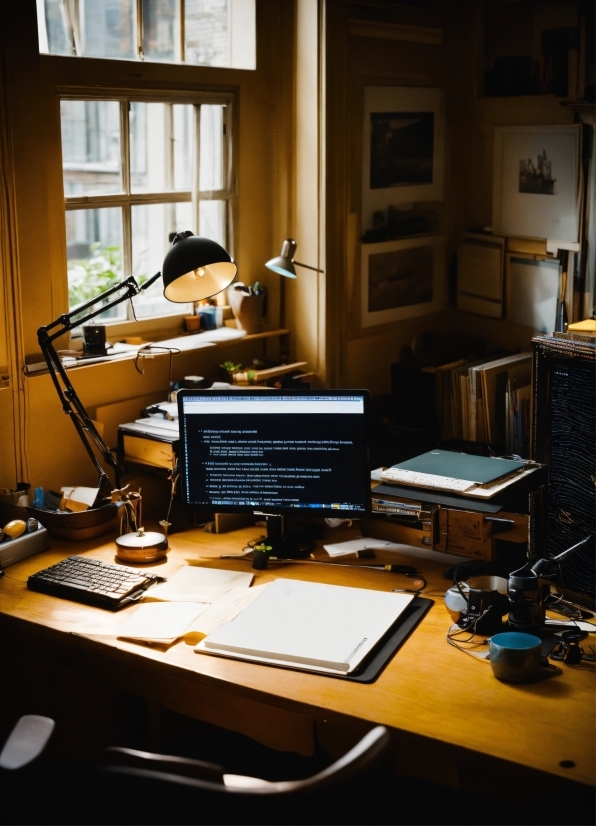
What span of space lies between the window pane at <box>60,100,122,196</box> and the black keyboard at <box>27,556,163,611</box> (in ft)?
3.78

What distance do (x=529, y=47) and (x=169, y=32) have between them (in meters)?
1.33

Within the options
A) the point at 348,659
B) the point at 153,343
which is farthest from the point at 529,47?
the point at 348,659

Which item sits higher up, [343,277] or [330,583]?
[343,277]

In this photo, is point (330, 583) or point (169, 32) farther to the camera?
point (169, 32)


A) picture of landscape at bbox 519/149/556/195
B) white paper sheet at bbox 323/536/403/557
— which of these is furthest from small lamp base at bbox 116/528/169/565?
picture of landscape at bbox 519/149/556/195

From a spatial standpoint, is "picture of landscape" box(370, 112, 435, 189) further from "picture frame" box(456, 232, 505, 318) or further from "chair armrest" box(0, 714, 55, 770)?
"chair armrest" box(0, 714, 55, 770)

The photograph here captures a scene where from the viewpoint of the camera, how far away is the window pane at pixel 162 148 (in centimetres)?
321

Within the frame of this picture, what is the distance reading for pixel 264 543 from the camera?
2.71 m

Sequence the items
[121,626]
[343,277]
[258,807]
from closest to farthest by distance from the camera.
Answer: [258,807]
[121,626]
[343,277]

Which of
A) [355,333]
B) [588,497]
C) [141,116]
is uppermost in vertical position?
[141,116]

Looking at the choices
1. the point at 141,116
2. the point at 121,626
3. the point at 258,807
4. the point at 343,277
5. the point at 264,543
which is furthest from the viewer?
the point at 343,277

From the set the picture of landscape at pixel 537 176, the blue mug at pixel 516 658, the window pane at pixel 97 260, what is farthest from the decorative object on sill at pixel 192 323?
the blue mug at pixel 516 658

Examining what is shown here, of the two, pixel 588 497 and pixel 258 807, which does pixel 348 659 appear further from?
pixel 588 497

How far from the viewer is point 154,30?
3.20m
